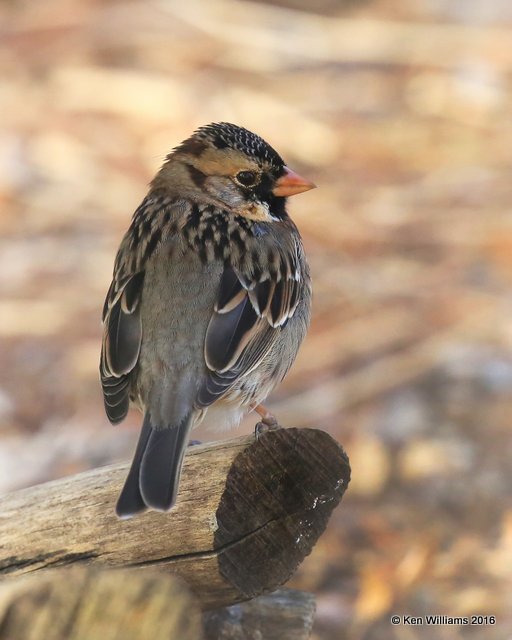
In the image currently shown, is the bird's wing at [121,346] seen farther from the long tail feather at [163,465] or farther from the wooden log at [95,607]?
the wooden log at [95,607]

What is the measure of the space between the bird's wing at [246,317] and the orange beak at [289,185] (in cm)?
22

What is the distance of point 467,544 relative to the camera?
7035 millimetres

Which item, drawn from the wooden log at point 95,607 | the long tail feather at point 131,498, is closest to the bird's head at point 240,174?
the long tail feather at point 131,498

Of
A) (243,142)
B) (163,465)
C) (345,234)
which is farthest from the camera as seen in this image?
(345,234)

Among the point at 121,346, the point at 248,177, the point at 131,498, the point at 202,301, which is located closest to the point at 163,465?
the point at 131,498

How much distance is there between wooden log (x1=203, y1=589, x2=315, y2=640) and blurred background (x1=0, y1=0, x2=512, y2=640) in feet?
6.84

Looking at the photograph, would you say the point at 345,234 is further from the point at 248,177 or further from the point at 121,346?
the point at 121,346

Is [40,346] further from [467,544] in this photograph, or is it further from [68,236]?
[467,544]

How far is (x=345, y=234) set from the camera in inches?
381

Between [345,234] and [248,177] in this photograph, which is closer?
[248,177]

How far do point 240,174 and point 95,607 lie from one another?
2.51 m

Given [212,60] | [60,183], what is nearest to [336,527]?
[60,183]

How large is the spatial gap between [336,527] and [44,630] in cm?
399

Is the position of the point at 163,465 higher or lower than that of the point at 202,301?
lower
